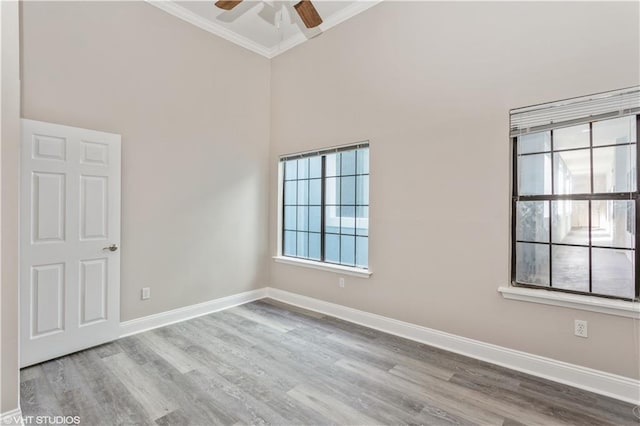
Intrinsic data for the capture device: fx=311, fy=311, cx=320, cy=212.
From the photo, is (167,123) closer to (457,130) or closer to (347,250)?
(347,250)

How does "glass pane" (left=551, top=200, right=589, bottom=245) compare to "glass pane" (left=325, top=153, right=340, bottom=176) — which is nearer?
"glass pane" (left=551, top=200, right=589, bottom=245)

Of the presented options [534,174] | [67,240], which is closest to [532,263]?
[534,174]

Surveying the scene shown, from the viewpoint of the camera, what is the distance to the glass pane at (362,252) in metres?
3.66

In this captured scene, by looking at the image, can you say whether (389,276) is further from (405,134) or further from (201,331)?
(201,331)

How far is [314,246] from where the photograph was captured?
427 centimetres

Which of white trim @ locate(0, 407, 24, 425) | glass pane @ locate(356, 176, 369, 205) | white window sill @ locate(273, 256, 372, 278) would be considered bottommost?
white trim @ locate(0, 407, 24, 425)

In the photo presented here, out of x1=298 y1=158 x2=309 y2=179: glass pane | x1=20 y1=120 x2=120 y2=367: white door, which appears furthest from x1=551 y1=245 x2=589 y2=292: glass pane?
x1=20 y1=120 x2=120 y2=367: white door

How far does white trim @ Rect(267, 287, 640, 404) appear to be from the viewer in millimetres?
2176

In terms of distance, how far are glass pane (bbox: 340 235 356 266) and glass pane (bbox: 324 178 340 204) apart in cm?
50

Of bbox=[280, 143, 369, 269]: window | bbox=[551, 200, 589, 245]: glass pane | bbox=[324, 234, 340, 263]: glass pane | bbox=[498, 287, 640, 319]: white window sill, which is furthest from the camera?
bbox=[324, 234, 340, 263]: glass pane

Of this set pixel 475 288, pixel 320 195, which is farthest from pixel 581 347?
pixel 320 195

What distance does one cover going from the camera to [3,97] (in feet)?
5.96

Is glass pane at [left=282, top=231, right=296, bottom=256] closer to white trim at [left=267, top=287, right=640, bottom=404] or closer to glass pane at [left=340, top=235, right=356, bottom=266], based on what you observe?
glass pane at [left=340, top=235, right=356, bottom=266]

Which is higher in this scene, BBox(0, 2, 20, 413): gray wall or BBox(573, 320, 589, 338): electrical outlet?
BBox(0, 2, 20, 413): gray wall
